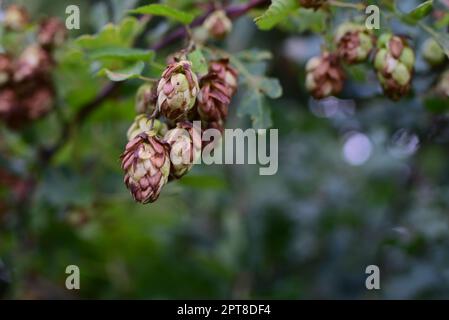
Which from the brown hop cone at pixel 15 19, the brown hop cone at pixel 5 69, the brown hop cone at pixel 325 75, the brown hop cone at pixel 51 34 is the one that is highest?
the brown hop cone at pixel 15 19

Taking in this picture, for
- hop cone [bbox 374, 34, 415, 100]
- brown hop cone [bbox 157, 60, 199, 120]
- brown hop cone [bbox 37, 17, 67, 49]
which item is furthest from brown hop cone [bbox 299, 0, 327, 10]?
brown hop cone [bbox 37, 17, 67, 49]

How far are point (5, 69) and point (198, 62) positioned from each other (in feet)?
2.02

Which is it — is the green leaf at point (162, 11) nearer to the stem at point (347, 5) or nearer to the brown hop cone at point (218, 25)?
the brown hop cone at point (218, 25)

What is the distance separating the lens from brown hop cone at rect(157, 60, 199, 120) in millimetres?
958

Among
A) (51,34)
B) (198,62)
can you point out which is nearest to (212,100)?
(198,62)

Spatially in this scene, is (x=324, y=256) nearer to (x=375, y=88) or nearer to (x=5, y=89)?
(x=375, y=88)

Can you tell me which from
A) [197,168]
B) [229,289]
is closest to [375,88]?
[197,168]

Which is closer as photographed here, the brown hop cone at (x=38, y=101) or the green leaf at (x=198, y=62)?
the green leaf at (x=198, y=62)

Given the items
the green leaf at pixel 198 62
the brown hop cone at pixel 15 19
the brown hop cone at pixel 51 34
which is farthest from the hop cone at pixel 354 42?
the brown hop cone at pixel 15 19

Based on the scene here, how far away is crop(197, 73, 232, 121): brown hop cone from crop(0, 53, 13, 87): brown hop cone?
1.99 feet

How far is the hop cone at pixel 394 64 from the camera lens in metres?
1.13

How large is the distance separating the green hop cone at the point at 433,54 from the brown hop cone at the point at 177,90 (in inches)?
24.6

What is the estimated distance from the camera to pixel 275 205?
7.89 feet
